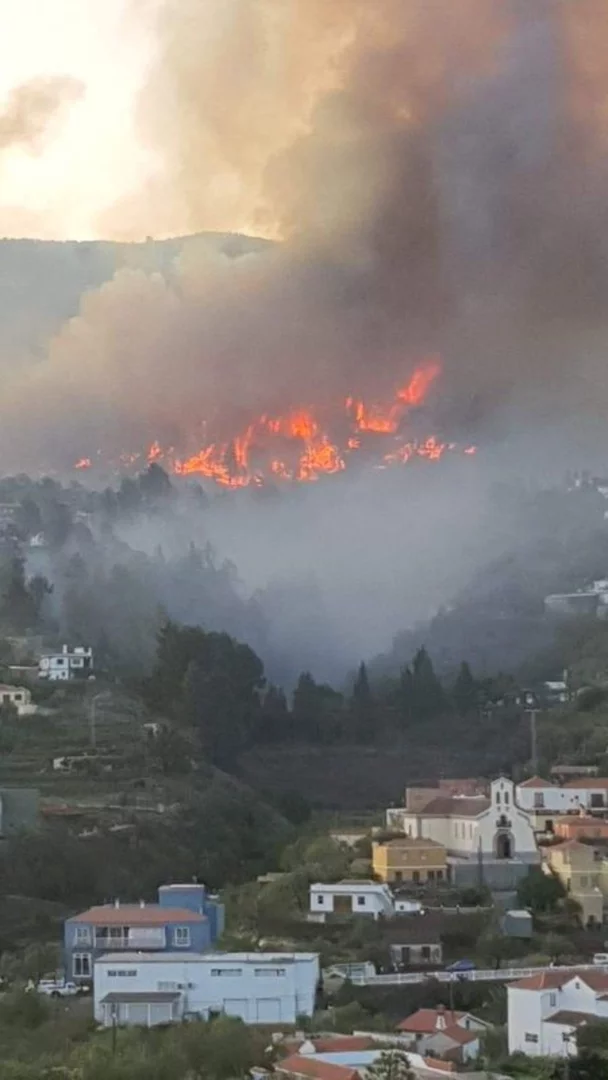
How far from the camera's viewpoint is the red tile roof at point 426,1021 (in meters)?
18.5

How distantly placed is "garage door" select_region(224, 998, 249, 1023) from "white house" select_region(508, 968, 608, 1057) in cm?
219

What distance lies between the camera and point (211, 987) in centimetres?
1958

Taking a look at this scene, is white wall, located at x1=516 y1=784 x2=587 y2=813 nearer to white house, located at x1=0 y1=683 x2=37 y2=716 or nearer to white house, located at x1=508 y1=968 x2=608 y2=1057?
white house, located at x1=0 y1=683 x2=37 y2=716

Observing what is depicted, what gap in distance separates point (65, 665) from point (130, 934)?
10511 mm

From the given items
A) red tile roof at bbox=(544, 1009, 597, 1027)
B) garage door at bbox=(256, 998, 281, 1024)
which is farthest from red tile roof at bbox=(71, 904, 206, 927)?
red tile roof at bbox=(544, 1009, 597, 1027)

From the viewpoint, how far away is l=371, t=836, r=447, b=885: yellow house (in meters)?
24.3

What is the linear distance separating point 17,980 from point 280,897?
131 inches

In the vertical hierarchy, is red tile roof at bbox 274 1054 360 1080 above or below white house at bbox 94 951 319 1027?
below

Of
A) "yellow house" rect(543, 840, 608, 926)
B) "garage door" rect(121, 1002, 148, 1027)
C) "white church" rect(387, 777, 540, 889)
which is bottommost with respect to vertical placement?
"garage door" rect(121, 1002, 148, 1027)

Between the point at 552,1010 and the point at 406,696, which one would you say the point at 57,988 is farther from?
the point at 406,696

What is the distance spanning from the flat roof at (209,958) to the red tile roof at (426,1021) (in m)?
1.20

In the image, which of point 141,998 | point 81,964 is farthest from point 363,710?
point 141,998

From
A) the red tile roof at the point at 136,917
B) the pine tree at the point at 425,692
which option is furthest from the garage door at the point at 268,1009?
the pine tree at the point at 425,692

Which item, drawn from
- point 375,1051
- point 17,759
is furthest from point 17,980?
point 17,759
